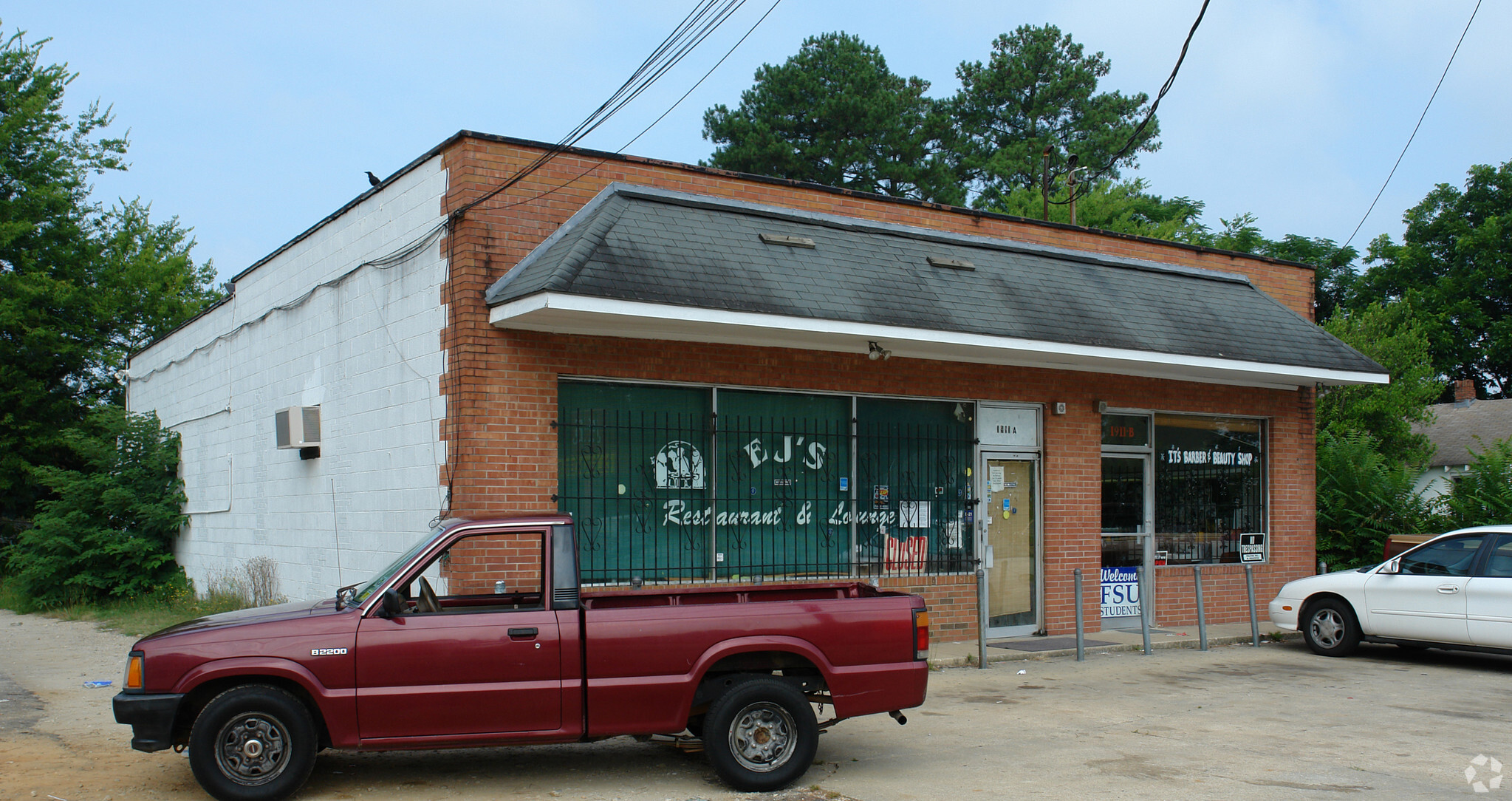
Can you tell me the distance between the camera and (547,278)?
9125 mm

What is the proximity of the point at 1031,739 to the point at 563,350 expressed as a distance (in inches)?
202

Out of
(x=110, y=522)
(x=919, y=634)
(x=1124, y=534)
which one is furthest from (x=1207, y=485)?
(x=110, y=522)

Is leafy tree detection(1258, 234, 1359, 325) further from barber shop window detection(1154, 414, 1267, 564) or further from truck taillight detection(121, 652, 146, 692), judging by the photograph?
truck taillight detection(121, 652, 146, 692)

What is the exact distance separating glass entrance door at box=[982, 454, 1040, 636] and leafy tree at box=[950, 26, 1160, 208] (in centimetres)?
3112

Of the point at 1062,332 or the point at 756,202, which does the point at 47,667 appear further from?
the point at 1062,332

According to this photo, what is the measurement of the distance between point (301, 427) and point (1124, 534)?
975cm

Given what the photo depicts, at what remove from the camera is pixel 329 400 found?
1270 cm

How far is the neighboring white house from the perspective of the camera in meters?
35.5

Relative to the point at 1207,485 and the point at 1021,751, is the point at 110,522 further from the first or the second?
the point at 1207,485

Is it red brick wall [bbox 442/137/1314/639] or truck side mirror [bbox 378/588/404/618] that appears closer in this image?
truck side mirror [bbox 378/588/404/618]

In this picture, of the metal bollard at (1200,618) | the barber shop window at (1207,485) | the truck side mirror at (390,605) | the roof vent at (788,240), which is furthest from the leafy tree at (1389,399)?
the truck side mirror at (390,605)

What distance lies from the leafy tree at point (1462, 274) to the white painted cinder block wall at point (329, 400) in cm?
4135

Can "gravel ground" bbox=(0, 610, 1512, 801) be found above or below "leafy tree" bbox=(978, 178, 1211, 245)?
below

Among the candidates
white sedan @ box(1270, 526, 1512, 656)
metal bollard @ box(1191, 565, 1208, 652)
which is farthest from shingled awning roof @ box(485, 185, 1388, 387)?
white sedan @ box(1270, 526, 1512, 656)
